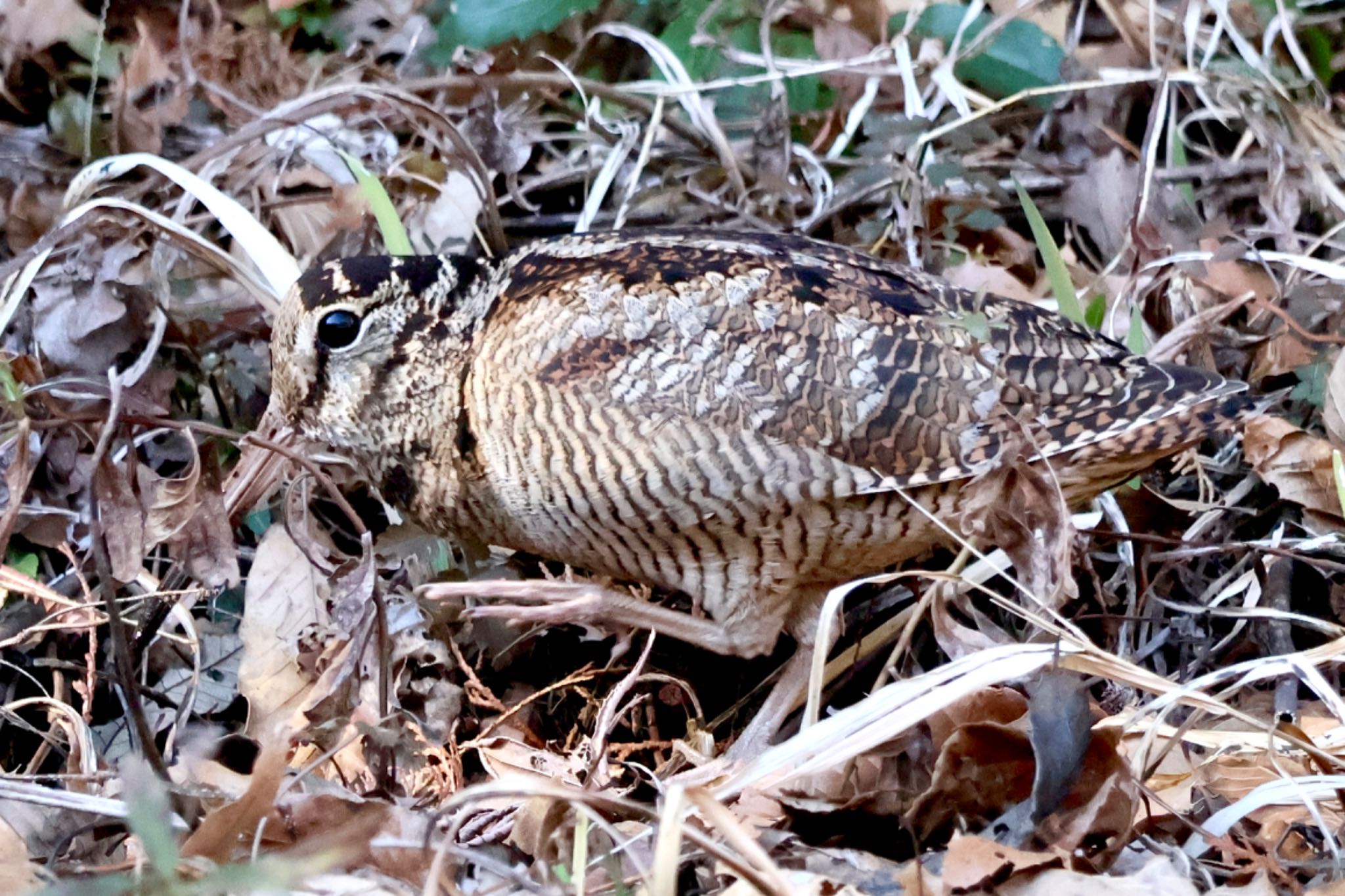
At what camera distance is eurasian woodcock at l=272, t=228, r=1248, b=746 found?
1967 mm

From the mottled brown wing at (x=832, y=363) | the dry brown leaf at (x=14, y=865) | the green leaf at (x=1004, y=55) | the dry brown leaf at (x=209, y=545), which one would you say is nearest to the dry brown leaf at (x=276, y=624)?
the dry brown leaf at (x=209, y=545)

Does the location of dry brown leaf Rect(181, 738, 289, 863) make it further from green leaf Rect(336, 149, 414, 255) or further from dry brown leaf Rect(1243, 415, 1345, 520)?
dry brown leaf Rect(1243, 415, 1345, 520)

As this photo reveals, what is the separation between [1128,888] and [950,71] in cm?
219

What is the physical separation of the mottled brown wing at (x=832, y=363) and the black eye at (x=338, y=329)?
0.27 m

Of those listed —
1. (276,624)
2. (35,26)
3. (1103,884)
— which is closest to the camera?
(1103,884)

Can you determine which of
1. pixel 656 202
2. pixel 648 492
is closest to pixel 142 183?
pixel 656 202

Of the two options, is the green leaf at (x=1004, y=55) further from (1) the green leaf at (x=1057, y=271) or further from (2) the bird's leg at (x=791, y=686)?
(2) the bird's leg at (x=791, y=686)

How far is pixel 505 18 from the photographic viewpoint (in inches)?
118

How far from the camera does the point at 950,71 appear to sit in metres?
3.08

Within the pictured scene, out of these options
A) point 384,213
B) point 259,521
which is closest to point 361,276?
point 384,213

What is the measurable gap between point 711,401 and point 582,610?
45 cm

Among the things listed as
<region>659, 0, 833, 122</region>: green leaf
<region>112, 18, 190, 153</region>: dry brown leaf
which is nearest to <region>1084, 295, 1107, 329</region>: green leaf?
<region>659, 0, 833, 122</region>: green leaf

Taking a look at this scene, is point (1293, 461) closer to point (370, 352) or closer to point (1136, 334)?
point (1136, 334)

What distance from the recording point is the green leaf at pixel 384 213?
2551 mm
